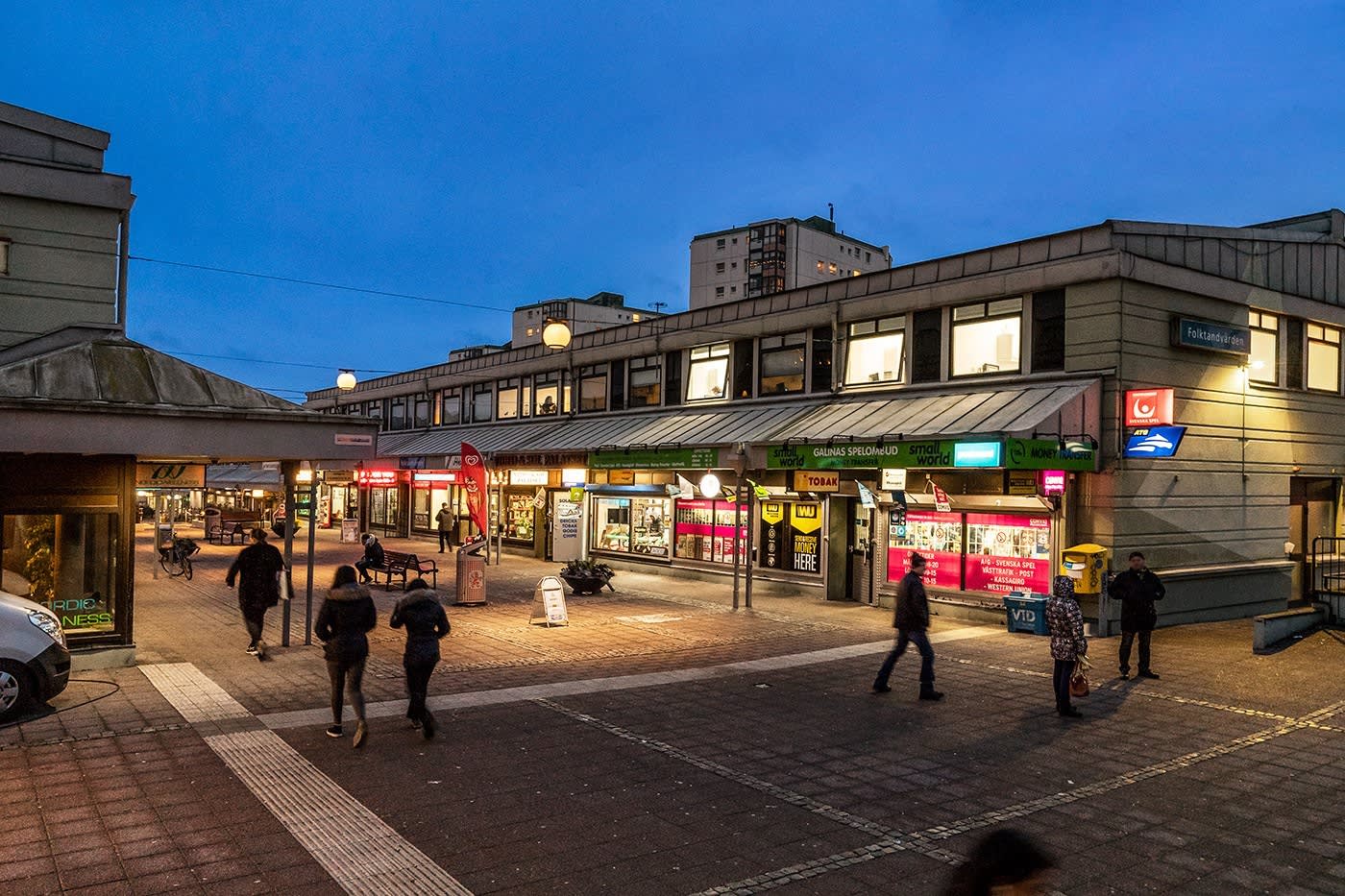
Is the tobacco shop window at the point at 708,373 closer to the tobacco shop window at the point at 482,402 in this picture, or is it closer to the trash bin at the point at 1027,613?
the trash bin at the point at 1027,613

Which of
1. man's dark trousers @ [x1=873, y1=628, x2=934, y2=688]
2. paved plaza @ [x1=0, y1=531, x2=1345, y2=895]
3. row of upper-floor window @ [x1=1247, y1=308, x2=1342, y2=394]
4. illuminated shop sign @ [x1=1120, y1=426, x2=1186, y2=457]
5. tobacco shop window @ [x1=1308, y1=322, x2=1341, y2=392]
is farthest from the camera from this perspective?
tobacco shop window @ [x1=1308, y1=322, x2=1341, y2=392]

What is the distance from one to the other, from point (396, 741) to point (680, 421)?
1787cm

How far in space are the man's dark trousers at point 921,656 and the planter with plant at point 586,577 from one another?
10.9 m

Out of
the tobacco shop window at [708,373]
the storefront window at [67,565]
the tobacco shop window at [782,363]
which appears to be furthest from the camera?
the tobacco shop window at [708,373]

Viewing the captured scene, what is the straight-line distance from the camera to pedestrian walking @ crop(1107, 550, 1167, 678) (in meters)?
13.2

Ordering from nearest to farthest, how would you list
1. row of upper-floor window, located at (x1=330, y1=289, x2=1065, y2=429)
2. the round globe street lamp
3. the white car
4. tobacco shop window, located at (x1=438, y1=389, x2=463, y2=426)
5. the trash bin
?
the white car
the trash bin
row of upper-floor window, located at (x1=330, y1=289, x2=1065, y2=429)
the round globe street lamp
tobacco shop window, located at (x1=438, y1=389, x2=463, y2=426)

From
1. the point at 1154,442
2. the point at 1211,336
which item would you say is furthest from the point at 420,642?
the point at 1211,336

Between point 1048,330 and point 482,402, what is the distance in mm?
26800

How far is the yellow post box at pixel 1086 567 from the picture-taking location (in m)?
16.5

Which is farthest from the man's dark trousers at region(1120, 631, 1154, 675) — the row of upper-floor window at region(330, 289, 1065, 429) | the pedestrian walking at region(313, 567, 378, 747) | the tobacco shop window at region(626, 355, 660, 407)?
the tobacco shop window at region(626, 355, 660, 407)

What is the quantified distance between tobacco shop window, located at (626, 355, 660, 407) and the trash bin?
46.6 ft

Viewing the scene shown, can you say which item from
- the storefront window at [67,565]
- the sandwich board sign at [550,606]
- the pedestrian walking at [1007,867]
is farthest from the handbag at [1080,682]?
the storefront window at [67,565]

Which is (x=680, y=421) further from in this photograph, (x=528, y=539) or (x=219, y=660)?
(x=219, y=660)

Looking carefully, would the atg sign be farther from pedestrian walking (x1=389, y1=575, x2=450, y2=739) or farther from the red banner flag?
pedestrian walking (x1=389, y1=575, x2=450, y2=739)
